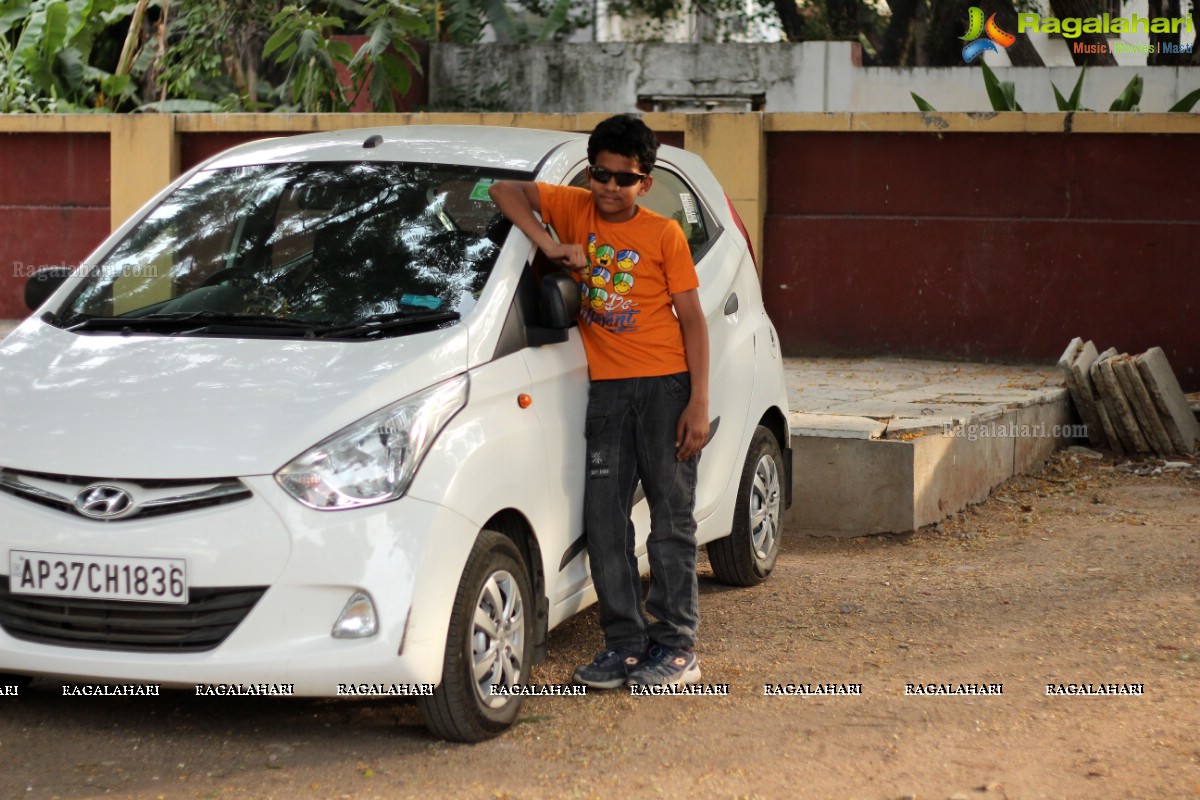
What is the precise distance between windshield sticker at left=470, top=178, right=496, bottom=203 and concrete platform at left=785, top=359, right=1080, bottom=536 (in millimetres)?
3183

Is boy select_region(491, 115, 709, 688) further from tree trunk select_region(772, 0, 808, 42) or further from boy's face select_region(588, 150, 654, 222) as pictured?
tree trunk select_region(772, 0, 808, 42)

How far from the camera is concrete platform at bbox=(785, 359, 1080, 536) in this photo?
24.2 feet

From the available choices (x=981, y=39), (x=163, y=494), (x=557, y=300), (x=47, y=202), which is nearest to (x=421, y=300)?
(x=557, y=300)

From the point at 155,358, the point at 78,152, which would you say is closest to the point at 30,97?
the point at 78,152

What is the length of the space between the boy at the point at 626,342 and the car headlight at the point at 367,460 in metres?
0.78

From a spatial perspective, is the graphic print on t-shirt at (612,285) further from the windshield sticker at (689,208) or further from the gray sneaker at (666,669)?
the windshield sticker at (689,208)

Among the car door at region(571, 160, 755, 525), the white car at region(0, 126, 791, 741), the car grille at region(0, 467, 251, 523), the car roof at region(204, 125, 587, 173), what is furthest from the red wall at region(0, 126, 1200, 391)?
the car grille at region(0, 467, 251, 523)

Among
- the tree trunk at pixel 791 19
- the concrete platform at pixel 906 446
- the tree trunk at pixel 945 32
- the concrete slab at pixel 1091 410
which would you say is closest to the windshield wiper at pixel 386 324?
the concrete platform at pixel 906 446

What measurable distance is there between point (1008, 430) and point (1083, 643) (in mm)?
3419

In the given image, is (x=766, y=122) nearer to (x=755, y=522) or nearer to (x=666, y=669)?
(x=755, y=522)

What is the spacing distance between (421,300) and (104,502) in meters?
1.16

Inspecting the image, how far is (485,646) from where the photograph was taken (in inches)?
160

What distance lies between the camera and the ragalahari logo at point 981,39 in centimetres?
1820

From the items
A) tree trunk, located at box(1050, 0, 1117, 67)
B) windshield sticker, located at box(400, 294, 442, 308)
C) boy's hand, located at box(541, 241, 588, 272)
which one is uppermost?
tree trunk, located at box(1050, 0, 1117, 67)
